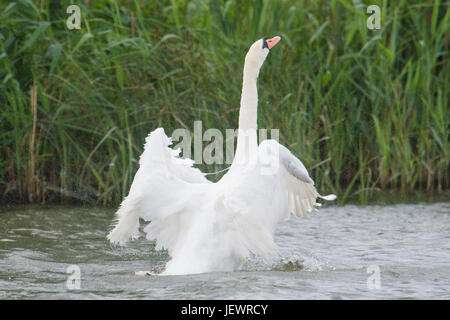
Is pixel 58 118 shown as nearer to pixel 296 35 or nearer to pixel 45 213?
pixel 45 213

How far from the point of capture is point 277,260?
254 inches

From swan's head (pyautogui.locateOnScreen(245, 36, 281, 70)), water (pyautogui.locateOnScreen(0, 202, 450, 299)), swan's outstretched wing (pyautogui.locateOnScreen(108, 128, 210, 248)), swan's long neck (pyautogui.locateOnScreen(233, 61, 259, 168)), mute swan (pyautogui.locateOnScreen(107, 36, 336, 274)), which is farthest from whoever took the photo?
swan's head (pyautogui.locateOnScreen(245, 36, 281, 70))

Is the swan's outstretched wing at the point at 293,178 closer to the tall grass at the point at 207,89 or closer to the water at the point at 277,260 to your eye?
the water at the point at 277,260

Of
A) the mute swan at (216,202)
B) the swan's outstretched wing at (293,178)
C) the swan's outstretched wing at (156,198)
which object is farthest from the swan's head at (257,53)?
the swan's outstretched wing at (156,198)

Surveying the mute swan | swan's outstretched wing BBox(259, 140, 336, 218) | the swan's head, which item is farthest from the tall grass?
the mute swan

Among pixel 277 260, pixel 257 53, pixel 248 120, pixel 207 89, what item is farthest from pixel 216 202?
pixel 207 89

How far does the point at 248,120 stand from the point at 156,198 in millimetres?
920

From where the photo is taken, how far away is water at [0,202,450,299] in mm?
5375

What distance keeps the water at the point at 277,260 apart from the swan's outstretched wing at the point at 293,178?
0.41 m

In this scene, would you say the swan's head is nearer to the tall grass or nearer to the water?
the water

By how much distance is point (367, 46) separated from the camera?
349 inches

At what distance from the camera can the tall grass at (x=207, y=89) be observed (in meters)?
8.49

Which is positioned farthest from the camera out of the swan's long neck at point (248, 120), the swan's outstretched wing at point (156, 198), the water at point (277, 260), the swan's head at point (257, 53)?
the swan's head at point (257, 53)

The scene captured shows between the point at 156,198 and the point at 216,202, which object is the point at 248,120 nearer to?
the point at 216,202
